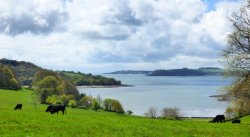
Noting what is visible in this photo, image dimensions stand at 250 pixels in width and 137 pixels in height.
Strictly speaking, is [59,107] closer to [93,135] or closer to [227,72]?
[227,72]

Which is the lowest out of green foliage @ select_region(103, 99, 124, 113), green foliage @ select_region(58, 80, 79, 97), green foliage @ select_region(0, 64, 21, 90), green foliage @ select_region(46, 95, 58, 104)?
green foliage @ select_region(103, 99, 124, 113)

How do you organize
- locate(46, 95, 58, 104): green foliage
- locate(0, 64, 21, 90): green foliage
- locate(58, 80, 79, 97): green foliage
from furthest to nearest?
locate(0, 64, 21, 90): green foliage → locate(58, 80, 79, 97): green foliage → locate(46, 95, 58, 104): green foliage

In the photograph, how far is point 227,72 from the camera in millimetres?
43562

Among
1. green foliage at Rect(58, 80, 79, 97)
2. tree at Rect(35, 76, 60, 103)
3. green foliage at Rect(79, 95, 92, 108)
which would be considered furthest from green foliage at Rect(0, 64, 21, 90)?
tree at Rect(35, 76, 60, 103)

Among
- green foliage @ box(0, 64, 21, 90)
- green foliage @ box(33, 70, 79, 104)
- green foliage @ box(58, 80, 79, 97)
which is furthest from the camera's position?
green foliage @ box(0, 64, 21, 90)

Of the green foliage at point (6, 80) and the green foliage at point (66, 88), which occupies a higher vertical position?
the green foliage at point (6, 80)

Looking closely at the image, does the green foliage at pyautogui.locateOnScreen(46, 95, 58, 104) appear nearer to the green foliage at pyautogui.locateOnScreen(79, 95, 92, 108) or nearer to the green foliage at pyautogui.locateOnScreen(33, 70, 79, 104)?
the green foliage at pyautogui.locateOnScreen(33, 70, 79, 104)

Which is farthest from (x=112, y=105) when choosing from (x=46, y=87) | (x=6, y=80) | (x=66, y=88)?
(x=6, y=80)

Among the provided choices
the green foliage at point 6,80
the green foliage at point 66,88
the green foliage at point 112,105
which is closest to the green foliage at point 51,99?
the green foliage at point 66,88

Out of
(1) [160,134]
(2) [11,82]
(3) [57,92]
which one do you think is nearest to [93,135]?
(1) [160,134]

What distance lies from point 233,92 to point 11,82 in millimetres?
134447

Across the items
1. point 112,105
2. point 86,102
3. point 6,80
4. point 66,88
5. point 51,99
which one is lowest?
point 112,105

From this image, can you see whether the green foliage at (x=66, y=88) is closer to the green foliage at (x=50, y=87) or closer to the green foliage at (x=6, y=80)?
the green foliage at (x=50, y=87)

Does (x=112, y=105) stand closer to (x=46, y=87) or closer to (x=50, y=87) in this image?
(x=50, y=87)
